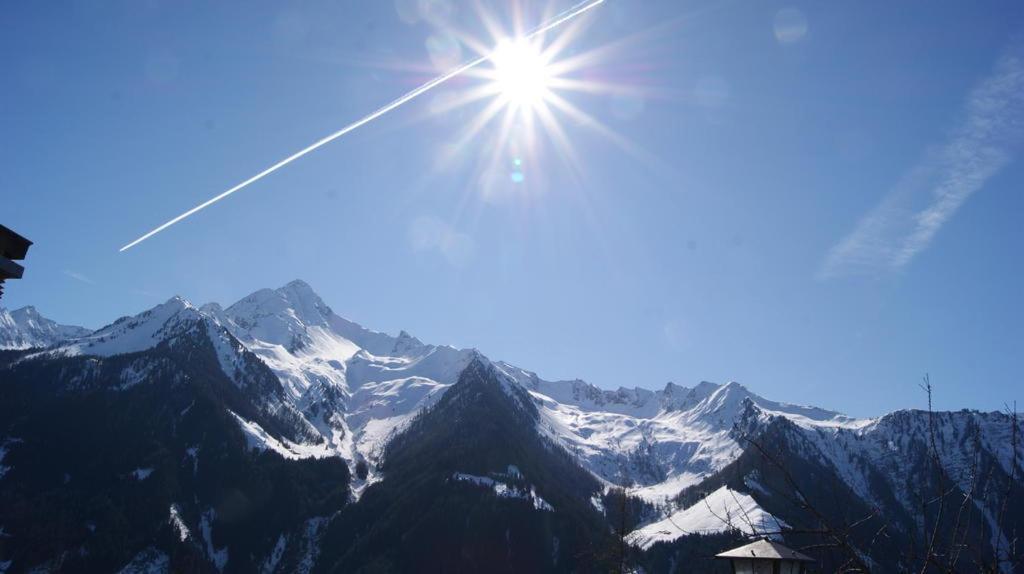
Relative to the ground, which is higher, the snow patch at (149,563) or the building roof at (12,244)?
the building roof at (12,244)

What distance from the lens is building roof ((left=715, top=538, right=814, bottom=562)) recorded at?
8.88m

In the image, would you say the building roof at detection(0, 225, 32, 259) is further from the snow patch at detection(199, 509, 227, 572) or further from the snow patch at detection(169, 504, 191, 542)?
the snow patch at detection(199, 509, 227, 572)

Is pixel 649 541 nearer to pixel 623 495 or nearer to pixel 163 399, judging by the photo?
pixel 623 495

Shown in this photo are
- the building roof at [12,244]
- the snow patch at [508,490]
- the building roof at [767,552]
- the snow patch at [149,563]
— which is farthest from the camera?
the snow patch at [508,490]

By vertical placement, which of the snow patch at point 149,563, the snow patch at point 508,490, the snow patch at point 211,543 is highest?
the snow patch at point 508,490

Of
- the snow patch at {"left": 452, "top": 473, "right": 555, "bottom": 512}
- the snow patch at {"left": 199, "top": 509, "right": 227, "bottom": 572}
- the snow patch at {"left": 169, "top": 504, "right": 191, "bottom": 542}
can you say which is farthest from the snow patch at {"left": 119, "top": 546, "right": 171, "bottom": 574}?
the snow patch at {"left": 452, "top": 473, "right": 555, "bottom": 512}

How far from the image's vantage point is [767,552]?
9.14m

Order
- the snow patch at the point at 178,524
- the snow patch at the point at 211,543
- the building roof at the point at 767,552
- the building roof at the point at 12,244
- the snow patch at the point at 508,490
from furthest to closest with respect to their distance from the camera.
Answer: the snow patch at the point at 211,543 → the snow patch at the point at 508,490 → the snow patch at the point at 178,524 → the building roof at the point at 767,552 → the building roof at the point at 12,244

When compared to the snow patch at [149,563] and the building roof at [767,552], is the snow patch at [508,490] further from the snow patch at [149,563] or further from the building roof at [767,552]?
the building roof at [767,552]

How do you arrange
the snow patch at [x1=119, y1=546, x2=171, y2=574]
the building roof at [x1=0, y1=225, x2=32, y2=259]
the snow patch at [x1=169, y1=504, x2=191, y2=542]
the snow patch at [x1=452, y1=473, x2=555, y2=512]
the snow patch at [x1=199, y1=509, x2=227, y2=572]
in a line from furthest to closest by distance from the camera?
the snow patch at [x1=199, y1=509, x2=227, y2=572]
the snow patch at [x1=452, y1=473, x2=555, y2=512]
the snow patch at [x1=169, y1=504, x2=191, y2=542]
the snow patch at [x1=119, y1=546, x2=171, y2=574]
the building roof at [x1=0, y1=225, x2=32, y2=259]

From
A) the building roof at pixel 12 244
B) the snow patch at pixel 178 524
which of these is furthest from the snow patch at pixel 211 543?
the building roof at pixel 12 244

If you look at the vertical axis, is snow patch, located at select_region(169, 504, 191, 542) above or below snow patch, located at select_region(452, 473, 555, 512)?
below

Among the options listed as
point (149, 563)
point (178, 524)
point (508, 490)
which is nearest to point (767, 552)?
point (508, 490)

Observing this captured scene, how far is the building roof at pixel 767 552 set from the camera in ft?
29.1
